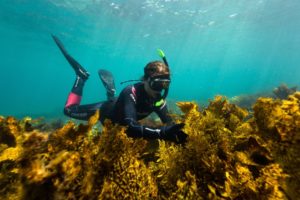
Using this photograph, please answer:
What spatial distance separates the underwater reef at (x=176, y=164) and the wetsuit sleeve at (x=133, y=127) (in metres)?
1.04

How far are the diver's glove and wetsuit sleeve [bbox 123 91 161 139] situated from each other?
0.20 metres

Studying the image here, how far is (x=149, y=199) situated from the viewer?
1794mm

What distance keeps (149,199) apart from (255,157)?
88 centimetres

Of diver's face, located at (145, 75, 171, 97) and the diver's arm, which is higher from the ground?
diver's face, located at (145, 75, 171, 97)

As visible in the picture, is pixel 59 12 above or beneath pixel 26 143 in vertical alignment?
above

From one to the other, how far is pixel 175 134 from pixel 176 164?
29.4 inches

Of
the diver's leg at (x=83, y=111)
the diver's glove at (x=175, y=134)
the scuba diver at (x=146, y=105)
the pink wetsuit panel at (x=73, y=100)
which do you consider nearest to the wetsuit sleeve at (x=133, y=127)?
the scuba diver at (x=146, y=105)

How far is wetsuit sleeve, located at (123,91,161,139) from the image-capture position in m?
3.25

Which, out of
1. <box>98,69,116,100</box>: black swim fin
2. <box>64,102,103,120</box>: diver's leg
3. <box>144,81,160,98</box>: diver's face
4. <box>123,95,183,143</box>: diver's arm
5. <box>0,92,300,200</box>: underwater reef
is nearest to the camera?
<box>0,92,300,200</box>: underwater reef

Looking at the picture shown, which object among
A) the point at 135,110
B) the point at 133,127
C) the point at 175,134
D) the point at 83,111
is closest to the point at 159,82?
the point at 135,110

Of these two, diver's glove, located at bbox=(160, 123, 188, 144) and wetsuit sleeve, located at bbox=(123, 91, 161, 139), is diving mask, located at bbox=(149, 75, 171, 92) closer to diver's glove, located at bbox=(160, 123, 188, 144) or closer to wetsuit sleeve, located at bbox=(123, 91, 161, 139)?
wetsuit sleeve, located at bbox=(123, 91, 161, 139)

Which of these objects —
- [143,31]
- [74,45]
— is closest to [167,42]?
[143,31]

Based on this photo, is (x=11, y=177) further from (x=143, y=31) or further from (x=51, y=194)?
(x=143, y=31)

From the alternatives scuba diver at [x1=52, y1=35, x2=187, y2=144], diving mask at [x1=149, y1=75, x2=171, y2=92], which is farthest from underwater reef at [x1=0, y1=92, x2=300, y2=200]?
diving mask at [x1=149, y1=75, x2=171, y2=92]
